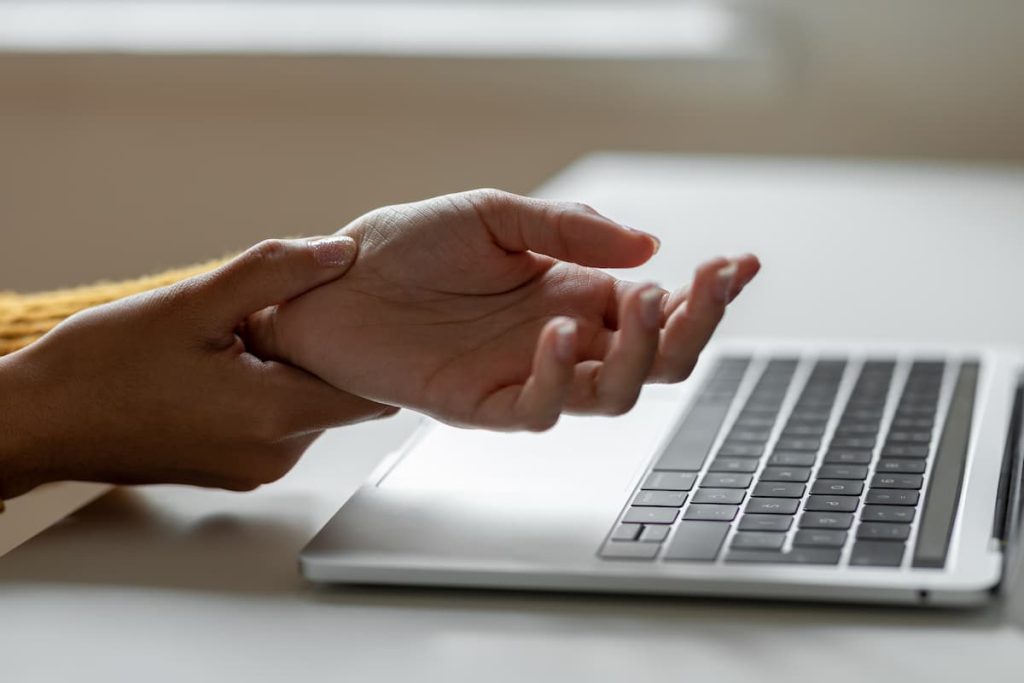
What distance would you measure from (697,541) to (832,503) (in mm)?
68

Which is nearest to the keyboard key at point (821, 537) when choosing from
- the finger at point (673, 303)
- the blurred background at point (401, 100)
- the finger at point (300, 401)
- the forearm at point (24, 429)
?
the finger at point (673, 303)

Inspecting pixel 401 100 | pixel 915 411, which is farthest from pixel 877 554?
pixel 401 100

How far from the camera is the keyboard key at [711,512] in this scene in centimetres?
54

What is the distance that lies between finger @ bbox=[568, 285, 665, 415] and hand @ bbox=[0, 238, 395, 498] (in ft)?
0.38

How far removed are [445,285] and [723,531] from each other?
0.18 meters

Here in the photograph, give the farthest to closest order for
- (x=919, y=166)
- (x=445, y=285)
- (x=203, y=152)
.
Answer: (x=203, y=152), (x=919, y=166), (x=445, y=285)

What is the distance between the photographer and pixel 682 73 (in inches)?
79.6

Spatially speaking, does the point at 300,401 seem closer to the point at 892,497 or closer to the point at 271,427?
the point at 271,427

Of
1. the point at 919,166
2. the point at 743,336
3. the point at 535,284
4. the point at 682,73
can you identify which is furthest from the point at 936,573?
the point at 682,73

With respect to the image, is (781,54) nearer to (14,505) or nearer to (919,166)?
(919,166)

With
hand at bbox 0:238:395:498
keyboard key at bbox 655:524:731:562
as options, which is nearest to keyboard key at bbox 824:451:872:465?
keyboard key at bbox 655:524:731:562

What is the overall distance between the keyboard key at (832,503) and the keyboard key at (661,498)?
5 cm

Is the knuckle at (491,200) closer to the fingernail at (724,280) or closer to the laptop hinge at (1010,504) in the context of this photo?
the fingernail at (724,280)

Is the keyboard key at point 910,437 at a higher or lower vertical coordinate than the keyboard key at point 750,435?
higher
